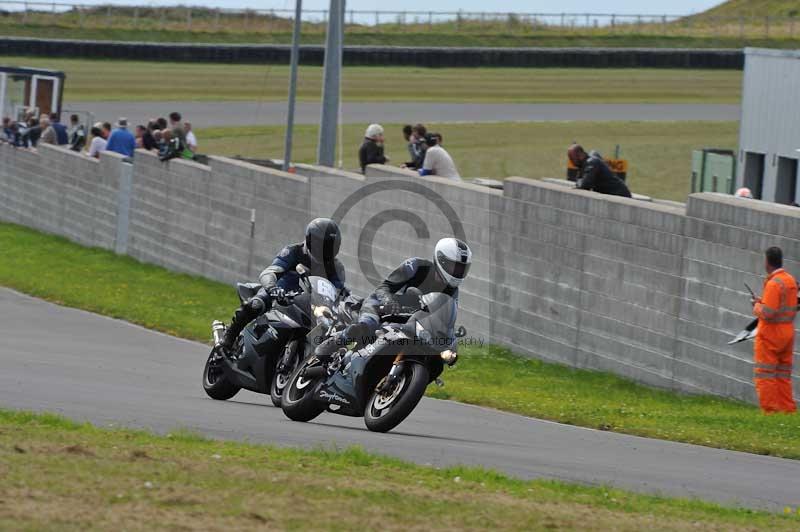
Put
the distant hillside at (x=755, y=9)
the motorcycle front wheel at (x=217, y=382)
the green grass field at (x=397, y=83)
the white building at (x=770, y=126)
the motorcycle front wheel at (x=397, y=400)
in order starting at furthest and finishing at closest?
the distant hillside at (x=755, y=9) < the green grass field at (x=397, y=83) < the white building at (x=770, y=126) < the motorcycle front wheel at (x=217, y=382) < the motorcycle front wheel at (x=397, y=400)

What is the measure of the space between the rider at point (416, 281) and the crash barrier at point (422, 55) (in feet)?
176

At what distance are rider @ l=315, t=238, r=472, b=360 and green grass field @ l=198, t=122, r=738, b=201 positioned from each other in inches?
1162

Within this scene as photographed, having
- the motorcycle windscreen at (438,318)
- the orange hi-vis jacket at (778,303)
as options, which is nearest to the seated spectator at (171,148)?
the orange hi-vis jacket at (778,303)

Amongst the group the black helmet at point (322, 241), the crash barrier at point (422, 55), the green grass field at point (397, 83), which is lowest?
the black helmet at point (322, 241)

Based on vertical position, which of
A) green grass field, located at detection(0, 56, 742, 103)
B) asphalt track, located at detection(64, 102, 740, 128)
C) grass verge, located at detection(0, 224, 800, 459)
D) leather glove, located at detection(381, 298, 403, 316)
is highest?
green grass field, located at detection(0, 56, 742, 103)

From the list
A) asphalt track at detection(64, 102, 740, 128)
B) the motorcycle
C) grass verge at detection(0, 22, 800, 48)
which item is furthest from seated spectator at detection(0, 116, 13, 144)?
the motorcycle

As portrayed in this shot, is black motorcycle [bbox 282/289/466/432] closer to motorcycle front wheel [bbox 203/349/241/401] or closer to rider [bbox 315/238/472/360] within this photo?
rider [bbox 315/238/472/360]

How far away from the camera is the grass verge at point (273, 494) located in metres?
7.80

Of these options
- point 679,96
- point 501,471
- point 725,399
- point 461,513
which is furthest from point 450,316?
point 679,96

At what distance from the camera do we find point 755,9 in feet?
369

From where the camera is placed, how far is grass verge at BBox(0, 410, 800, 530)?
7.80 m

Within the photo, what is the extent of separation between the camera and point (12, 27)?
68.5 meters

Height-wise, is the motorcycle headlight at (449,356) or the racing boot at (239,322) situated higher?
the motorcycle headlight at (449,356)

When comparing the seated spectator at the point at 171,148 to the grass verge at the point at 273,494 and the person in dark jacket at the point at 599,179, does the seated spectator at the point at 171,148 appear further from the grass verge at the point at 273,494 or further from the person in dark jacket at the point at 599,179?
the grass verge at the point at 273,494
